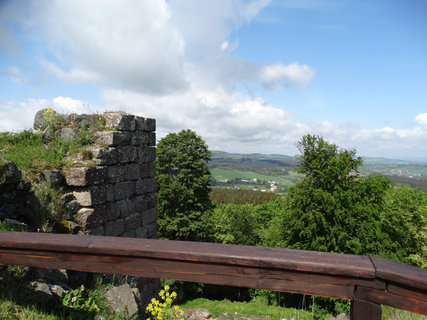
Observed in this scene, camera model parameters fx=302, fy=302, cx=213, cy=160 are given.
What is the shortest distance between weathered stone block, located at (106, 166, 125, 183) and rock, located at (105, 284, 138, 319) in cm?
260

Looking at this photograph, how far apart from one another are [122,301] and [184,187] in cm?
1762

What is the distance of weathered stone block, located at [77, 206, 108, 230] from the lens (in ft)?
19.2

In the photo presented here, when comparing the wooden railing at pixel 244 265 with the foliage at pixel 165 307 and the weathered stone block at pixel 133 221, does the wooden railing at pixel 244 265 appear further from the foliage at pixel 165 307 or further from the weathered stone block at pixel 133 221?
the weathered stone block at pixel 133 221

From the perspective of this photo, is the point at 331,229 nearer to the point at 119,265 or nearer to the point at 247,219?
the point at 119,265

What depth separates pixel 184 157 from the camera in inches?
901

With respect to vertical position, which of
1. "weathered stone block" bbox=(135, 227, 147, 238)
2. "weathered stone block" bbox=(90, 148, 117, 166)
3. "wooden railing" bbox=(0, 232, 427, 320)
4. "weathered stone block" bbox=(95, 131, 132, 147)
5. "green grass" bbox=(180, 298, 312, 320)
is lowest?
"green grass" bbox=(180, 298, 312, 320)

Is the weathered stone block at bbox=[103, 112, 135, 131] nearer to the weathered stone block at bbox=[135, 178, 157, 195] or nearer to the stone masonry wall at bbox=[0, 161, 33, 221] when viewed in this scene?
the weathered stone block at bbox=[135, 178, 157, 195]

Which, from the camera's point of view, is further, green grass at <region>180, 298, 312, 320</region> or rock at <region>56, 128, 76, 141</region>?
rock at <region>56, 128, 76, 141</region>

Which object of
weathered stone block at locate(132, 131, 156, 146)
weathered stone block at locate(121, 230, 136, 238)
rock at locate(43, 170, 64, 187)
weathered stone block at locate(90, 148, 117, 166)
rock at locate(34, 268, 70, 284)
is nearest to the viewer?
rock at locate(34, 268, 70, 284)

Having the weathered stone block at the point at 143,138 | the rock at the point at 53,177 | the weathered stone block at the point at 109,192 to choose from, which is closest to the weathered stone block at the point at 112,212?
the weathered stone block at the point at 109,192

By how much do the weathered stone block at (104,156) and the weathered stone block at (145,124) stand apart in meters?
0.95

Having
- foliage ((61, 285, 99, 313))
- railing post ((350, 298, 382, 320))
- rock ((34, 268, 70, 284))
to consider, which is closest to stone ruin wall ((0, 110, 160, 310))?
rock ((34, 268, 70, 284))

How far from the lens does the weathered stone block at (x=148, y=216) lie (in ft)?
24.1

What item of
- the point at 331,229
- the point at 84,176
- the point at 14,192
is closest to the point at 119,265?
the point at 14,192
